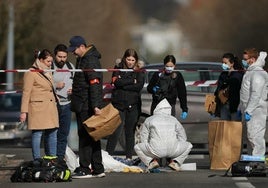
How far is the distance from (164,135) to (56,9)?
3821 cm

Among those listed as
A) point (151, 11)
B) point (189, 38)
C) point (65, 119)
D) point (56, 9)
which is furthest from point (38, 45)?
point (151, 11)

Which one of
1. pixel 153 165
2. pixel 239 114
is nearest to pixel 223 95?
pixel 239 114

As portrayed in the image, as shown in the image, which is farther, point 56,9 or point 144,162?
point 56,9

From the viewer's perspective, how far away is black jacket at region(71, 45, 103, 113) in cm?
1608

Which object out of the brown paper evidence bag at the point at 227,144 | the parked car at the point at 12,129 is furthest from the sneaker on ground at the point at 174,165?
the parked car at the point at 12,129

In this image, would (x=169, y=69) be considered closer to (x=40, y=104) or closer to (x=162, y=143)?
(x=162, y=143)

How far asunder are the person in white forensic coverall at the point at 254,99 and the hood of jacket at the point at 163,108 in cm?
115

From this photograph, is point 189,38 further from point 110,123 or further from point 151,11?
point 110,123

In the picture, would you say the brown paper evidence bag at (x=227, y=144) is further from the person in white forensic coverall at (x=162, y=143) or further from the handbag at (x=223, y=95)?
the handbag at (x=223, y=95)

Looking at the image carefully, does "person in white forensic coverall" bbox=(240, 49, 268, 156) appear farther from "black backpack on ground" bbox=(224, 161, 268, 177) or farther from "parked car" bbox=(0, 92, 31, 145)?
"parked car" bbox=(0, 92, 31, 145)

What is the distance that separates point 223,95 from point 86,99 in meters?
3.56

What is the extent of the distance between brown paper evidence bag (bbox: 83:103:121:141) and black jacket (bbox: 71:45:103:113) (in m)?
0.16

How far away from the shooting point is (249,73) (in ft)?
58.6

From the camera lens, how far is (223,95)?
19094 mm
